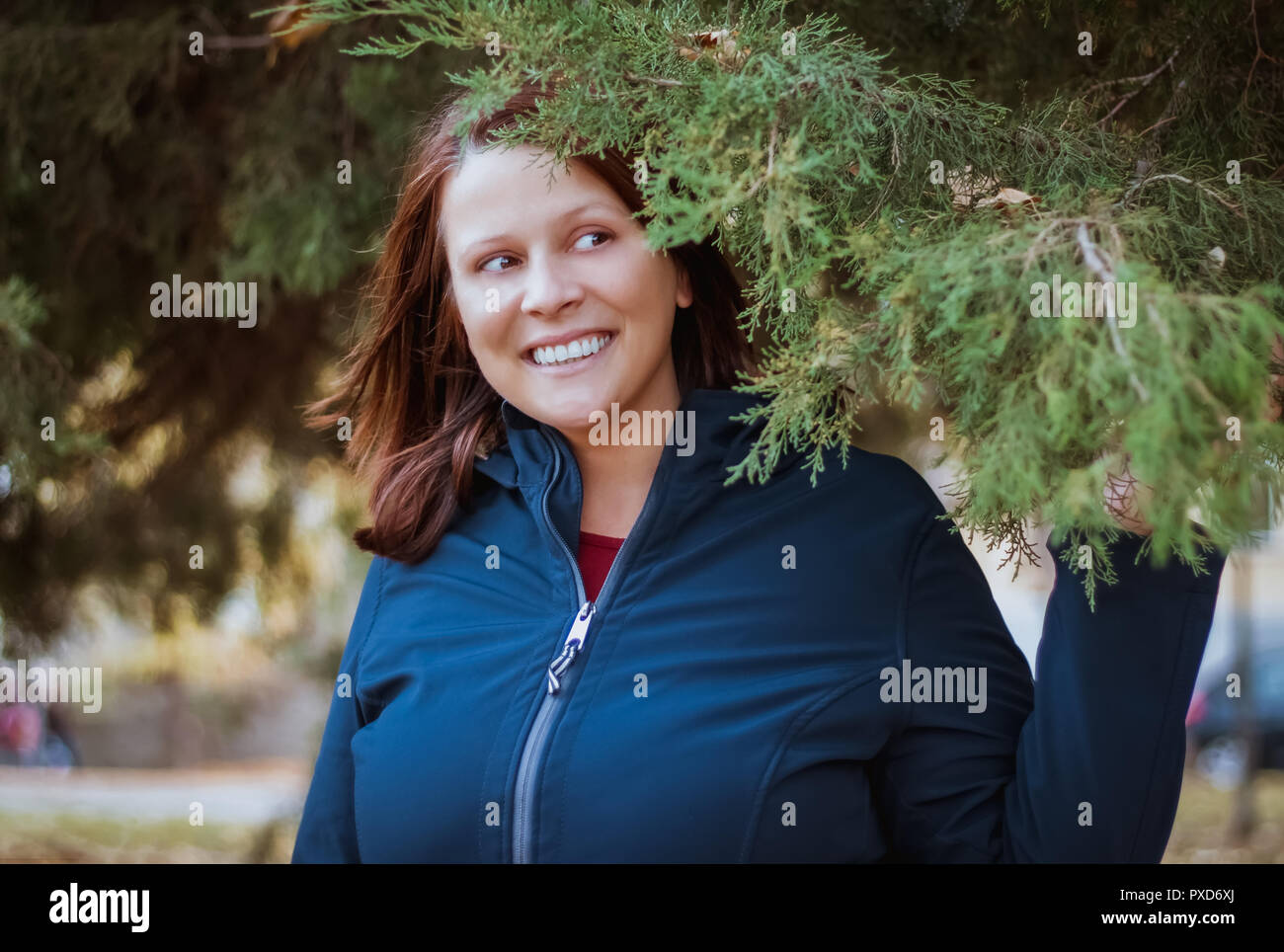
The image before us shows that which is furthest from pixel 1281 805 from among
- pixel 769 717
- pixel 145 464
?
pixel 769 717

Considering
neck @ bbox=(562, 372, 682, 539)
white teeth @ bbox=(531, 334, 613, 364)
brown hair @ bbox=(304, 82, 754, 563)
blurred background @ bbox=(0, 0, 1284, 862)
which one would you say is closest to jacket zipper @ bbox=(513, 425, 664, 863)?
neck @ bbox=(562, 372, 682, 539)

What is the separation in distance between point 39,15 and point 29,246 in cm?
69

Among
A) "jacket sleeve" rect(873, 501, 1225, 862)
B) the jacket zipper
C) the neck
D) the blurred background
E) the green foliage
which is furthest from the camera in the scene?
the blurred background

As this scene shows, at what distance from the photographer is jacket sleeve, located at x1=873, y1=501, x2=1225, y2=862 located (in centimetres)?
158

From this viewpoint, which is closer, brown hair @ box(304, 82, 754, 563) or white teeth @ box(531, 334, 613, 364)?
white teeth @ box(531, 334, 613, 364)

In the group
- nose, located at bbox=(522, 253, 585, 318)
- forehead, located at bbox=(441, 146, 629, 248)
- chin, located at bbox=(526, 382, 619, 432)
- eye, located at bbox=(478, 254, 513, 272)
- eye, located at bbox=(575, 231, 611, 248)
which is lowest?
chin, located at bbox=(526, 382, 619, 432)

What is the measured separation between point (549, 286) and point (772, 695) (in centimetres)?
71

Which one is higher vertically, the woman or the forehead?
the forehead

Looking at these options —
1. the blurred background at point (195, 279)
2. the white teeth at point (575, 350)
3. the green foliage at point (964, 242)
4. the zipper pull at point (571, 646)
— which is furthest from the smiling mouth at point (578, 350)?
the blurred background at point (195, 279)

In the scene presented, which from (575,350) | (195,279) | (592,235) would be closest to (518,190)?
(592,235)

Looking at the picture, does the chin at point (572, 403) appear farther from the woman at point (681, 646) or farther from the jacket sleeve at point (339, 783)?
the jacket sleeve at point (339, 783)

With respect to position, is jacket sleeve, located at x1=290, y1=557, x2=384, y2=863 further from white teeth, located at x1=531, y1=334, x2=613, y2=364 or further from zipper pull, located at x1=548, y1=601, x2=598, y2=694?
white teeth, located at x1=531, y1=334, x2=613, y2=364

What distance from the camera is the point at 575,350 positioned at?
190cm

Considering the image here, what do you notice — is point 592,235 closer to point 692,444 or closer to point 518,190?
point 518,190
